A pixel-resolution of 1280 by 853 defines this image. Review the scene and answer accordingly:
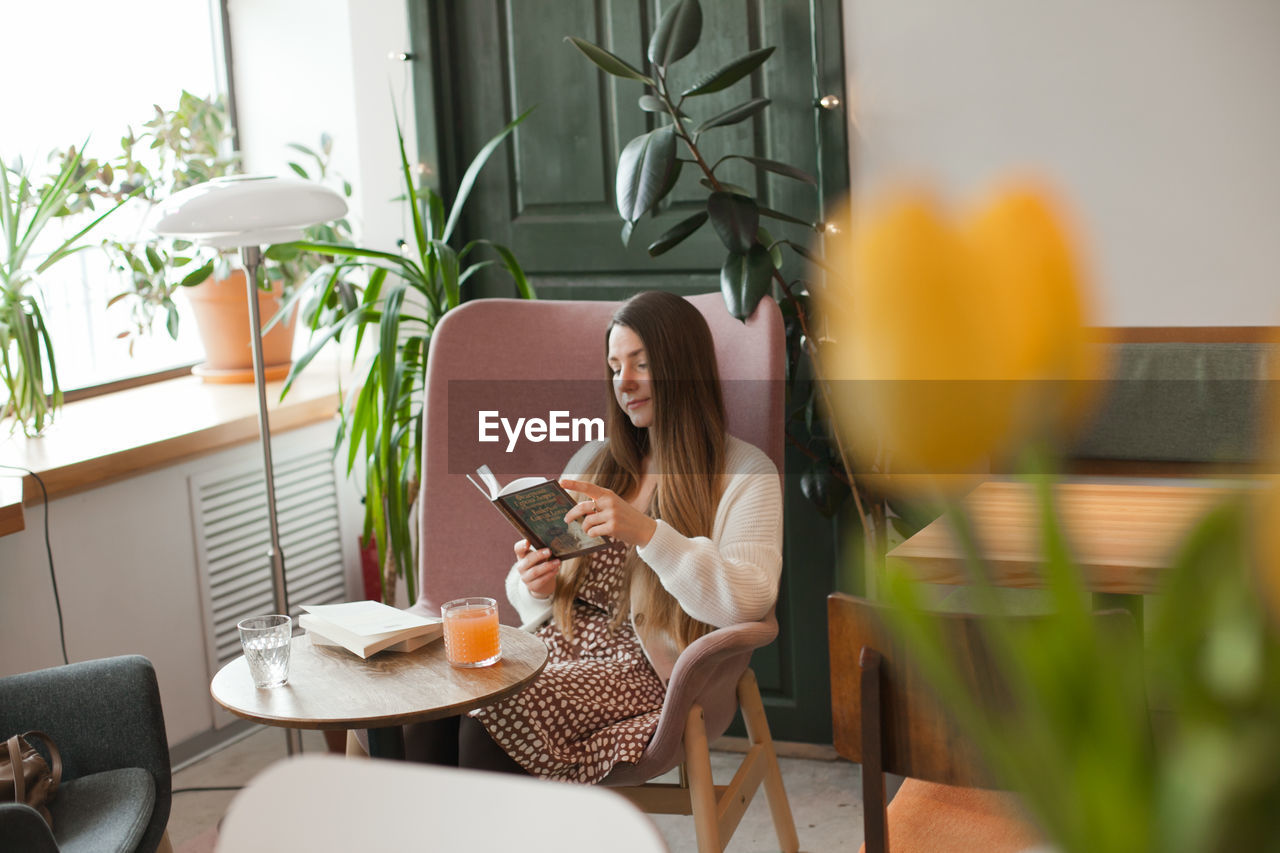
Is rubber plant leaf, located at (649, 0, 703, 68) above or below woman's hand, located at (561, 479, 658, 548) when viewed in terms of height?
above

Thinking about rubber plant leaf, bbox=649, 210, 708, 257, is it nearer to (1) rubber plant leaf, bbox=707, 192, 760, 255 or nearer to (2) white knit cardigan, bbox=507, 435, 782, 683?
(1) rubber plant leaf, bbox=707, 192, 760, 255

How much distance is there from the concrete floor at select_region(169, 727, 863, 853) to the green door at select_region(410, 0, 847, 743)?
0.14 m

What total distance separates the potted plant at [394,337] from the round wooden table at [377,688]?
2.81ft

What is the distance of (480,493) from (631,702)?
2.05 feet

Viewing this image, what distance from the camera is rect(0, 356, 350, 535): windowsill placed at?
2703mm

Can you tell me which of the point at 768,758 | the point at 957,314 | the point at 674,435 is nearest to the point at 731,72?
the point at 674,435

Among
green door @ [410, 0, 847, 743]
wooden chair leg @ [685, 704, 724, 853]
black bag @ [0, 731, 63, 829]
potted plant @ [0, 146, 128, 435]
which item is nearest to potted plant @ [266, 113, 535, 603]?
green door @ [410, 0, 847, 743]

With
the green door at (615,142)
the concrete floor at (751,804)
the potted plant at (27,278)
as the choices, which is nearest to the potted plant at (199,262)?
the potted plant at (27,278)

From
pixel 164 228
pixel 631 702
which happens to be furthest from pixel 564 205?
pixel 631 702

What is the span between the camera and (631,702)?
218 centimetres

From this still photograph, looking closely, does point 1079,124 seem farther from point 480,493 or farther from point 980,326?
point 980,326

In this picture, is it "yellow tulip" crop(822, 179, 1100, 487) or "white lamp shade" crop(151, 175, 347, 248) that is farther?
"white lamp shade" crop(151, 175, 347, 248)

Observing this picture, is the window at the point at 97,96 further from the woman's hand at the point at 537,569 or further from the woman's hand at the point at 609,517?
the woman's hand at the point at 609,517

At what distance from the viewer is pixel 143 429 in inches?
121
